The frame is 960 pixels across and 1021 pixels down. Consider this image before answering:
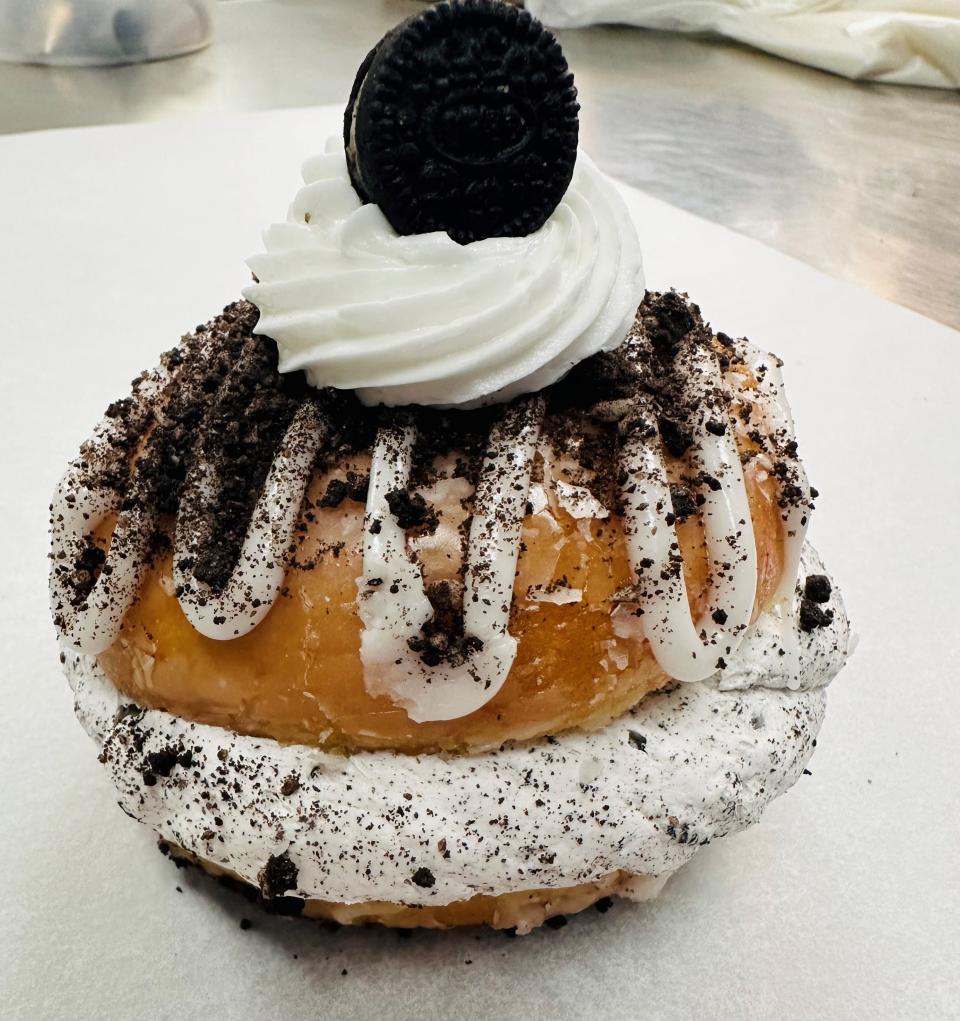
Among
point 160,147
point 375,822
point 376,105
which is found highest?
point 376,105

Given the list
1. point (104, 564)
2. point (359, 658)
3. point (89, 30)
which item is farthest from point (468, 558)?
point (89, 30)

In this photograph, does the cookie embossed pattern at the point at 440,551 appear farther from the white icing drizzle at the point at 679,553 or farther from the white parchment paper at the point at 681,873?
the white parchment paper at the point at 681,873

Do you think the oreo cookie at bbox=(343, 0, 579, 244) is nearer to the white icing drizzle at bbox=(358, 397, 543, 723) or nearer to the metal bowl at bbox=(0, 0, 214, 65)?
the white icing drizzle at bbox=(358, 397, 543, 723)

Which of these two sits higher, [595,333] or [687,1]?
[595,333]

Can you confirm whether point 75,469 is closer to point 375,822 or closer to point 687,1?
point 375,822

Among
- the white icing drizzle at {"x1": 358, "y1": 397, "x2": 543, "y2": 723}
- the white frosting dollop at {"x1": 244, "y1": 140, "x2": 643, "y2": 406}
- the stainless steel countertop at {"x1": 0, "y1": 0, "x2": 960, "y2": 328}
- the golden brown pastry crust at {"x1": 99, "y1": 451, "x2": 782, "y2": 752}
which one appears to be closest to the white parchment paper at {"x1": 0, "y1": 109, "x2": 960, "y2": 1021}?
the golden brown pastry crust at {"x1": 99, "y1": 451, "x2": 782, "y2": 752}

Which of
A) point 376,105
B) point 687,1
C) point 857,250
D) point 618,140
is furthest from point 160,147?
point 687,1

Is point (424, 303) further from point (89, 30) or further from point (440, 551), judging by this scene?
point (89, 30)
